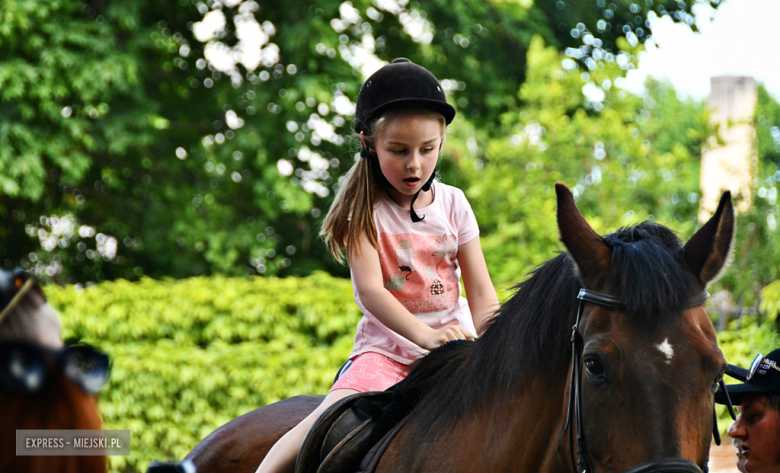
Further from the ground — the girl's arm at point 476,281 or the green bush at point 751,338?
the girl's arm at point 476,281

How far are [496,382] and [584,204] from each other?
6.70m

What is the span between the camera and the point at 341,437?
2188 millimetres

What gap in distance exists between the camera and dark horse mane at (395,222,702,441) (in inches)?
60.0

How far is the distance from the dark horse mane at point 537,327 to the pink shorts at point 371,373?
149mm

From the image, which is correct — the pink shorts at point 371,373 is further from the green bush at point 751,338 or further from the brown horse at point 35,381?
the green bush at point 751,338

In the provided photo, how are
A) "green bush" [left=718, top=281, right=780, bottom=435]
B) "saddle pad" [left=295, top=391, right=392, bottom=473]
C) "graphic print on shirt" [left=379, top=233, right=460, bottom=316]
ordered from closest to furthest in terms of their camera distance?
"saddle pad" [left=295, top=391, right=392, bottom=473] < "graphic print on shirt" [left=379, top=233, right=460, bottom=316] < "green bush" [left=718, top=281, right=780, bottom=435]

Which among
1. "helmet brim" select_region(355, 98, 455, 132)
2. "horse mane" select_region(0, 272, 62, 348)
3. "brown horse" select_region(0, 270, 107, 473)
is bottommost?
"brown horse" select_region(0, 270, 107, 473)

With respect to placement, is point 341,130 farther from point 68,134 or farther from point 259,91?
point 68,134

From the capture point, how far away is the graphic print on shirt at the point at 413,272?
7.92 ft

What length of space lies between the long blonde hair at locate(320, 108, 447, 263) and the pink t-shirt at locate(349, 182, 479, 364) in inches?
2.4

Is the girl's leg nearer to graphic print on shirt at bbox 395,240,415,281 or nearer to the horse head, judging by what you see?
graphic print on shirt at bbox 395,240,415,281

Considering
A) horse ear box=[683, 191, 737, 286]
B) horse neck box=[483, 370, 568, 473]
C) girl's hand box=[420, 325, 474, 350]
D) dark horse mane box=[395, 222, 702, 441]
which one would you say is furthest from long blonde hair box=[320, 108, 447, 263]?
horse ear box=[683, 191, 737, 286]

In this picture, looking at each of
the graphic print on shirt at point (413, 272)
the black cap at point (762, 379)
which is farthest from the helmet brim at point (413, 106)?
the black cap at point (762, 379)

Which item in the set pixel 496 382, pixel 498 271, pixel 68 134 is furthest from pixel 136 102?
pixel 496 382
